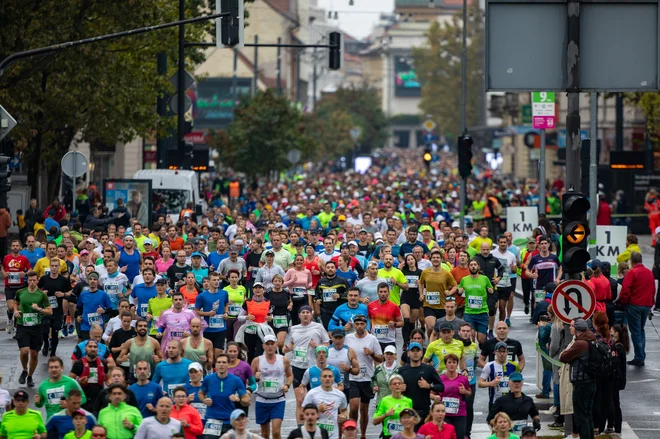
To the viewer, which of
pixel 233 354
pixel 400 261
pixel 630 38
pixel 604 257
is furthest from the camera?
pixel 604 257

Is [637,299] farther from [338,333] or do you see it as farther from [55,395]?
[55,395]

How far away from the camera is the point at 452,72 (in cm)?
13738

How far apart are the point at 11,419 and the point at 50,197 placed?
28148 millimetres

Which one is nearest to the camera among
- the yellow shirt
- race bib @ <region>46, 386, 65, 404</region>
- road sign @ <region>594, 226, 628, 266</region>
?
race bib @ <region>46, 386, 65, 404</region>

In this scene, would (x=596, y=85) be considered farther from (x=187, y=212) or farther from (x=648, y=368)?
(x=187, y=212)

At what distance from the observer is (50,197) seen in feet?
135

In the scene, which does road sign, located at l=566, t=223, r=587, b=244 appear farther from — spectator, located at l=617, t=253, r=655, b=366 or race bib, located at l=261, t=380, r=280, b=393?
spectator, located at l=617, t=253, r=655, b=366

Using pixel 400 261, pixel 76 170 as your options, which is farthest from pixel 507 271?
pixel 76 170

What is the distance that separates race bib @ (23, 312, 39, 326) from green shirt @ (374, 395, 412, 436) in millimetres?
6716

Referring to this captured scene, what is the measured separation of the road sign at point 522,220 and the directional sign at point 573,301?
16.3 metres

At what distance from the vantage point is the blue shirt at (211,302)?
19.3 m

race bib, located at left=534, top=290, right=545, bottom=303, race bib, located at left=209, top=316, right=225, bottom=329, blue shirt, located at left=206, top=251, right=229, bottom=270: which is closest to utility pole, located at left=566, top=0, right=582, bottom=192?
race bib, located at left=209, top=316, right=225, bottom=329

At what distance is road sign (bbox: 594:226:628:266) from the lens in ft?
85.7

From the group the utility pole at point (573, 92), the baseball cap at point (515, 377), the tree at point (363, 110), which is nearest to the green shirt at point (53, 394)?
the baseball cap at point (515, 377)
